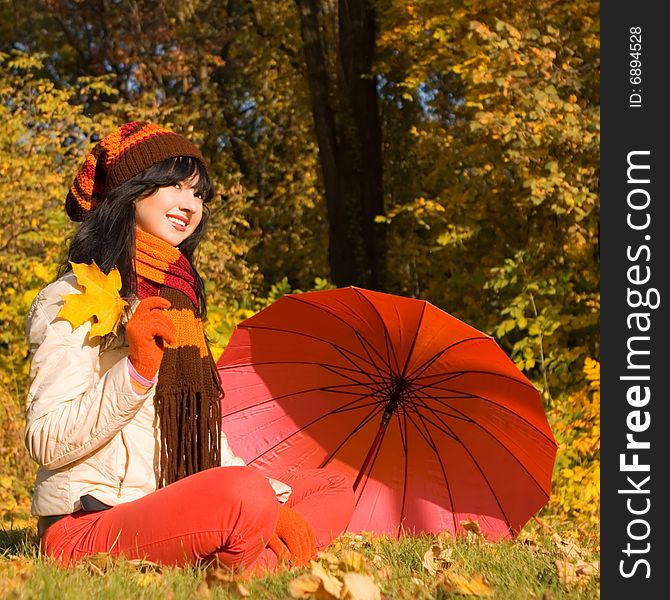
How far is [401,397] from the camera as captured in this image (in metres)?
4.42

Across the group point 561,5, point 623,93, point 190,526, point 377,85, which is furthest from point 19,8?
point 190,526

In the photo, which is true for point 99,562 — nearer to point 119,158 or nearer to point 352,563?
point 352,563

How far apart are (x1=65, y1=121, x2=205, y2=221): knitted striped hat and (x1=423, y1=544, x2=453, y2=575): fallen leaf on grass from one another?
1.66 m

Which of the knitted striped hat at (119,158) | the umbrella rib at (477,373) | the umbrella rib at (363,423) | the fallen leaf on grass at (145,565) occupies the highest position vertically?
the knitted striped hat at (119,158)

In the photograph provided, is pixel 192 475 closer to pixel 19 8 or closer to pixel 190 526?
pixel 190 526

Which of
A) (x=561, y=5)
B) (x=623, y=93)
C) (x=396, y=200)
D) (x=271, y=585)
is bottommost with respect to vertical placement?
(x=271, y=585)

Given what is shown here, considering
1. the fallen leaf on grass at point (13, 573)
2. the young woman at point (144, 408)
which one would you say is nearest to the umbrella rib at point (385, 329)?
the young woman at point (144, 408)

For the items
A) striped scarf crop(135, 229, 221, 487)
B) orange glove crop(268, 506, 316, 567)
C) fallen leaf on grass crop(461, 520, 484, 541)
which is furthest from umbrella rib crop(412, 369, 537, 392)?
striped scarf crop(135, 229, 221, 487)

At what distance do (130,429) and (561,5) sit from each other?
802 centimetres

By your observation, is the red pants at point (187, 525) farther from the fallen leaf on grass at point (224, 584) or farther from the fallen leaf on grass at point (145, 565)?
the fallen leaf on grass at point (224, 584)

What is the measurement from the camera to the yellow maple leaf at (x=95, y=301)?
329cm

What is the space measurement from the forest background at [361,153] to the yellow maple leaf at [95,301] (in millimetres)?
2688

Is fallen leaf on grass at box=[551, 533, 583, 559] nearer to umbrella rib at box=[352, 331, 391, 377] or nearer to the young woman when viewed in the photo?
the young woman

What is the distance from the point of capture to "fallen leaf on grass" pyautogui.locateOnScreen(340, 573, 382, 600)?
108 inches
